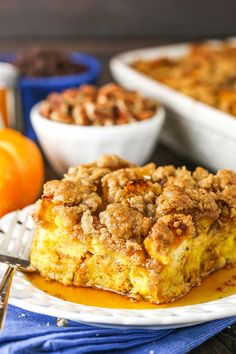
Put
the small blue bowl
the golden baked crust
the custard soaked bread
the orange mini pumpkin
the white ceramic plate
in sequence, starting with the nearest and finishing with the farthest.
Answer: the white ceramic plate < the custard soaked bread < the orange mini pumpkin < the golden baked crust < the small blue bowl

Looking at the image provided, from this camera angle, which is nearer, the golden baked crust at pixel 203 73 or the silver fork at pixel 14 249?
the silver fork at pixel 14 249

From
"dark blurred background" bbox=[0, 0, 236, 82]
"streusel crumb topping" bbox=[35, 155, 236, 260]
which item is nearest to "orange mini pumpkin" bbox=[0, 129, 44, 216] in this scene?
"streusel crumb topping" bbox=[35, 155, 236, 260]

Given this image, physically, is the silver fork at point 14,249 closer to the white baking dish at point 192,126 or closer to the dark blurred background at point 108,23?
the white baking dish at point 192,126

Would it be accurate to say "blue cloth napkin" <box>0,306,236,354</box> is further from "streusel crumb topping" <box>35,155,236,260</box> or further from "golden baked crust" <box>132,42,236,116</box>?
"golden baked crust" <box>132,42,236,116</box>

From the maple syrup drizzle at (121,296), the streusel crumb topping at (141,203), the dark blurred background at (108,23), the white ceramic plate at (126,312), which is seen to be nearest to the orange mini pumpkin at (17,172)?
the streusel crumb topping at (141,203)

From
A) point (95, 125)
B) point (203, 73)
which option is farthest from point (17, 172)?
point (203, 73)

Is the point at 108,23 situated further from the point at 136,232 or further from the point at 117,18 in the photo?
the point at 136,232
